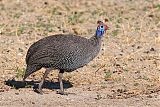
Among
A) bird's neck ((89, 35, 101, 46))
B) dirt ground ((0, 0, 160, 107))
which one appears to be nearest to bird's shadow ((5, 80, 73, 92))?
dirt ground ((0, 0, 160, 107))

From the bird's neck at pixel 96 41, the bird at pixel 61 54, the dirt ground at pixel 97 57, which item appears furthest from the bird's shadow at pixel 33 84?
the bird's neck at pixel 96 41

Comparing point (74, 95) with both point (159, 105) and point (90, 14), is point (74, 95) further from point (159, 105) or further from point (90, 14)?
point (90, 14)

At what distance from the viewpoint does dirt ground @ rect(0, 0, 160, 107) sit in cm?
882

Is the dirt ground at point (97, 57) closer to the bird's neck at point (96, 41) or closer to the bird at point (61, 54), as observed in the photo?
the bird at point (61, 54)

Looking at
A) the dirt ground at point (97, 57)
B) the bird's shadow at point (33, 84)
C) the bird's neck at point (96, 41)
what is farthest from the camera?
the bird's shadow at point (33, 84)

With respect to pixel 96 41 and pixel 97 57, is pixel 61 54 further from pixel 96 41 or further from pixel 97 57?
pixel 97 57

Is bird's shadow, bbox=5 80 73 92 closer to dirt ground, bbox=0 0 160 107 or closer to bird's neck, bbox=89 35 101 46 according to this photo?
dirt ground, bbox=0 0 160 107

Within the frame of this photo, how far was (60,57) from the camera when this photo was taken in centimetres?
886

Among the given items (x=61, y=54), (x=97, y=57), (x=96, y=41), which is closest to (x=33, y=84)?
(x=61, y=54)

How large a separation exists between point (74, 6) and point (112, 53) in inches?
195

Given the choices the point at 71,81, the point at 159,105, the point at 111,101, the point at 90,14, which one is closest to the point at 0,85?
the point at 71,81

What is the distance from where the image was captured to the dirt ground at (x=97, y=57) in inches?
347

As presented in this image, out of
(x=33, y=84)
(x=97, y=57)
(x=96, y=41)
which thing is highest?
(x=96, y=41)

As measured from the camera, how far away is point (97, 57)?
11250 mm
